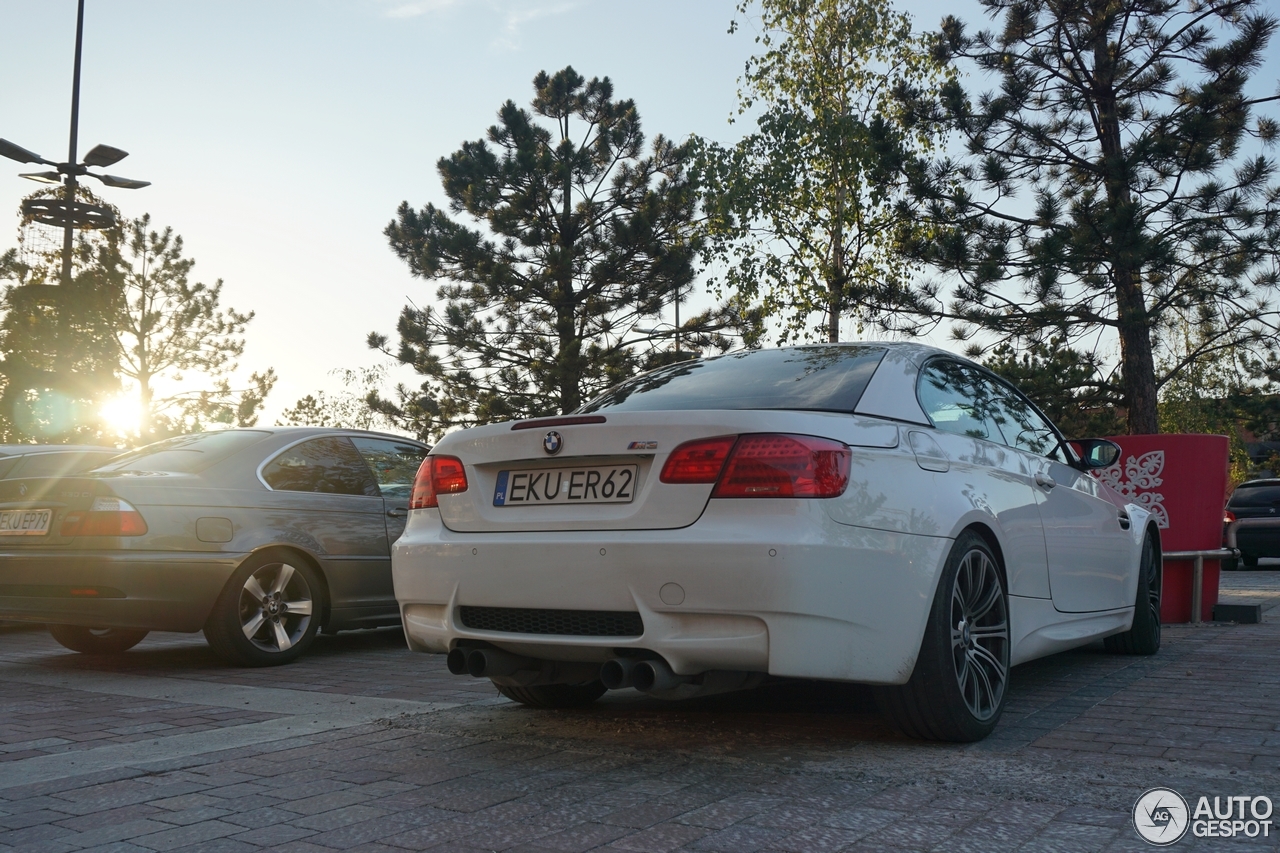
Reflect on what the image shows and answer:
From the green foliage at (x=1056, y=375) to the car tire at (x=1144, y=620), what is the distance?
12195mm

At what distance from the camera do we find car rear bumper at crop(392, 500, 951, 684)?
3453 millimetres

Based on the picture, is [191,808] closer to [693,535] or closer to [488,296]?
[693,535]

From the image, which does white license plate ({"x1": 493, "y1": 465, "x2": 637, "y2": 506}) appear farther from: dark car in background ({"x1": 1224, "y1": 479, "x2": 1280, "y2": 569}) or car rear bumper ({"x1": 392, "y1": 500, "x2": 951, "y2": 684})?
dark car in background ({"x1": 1224, "y1": 479, "x2": 1280, "y2": 569})

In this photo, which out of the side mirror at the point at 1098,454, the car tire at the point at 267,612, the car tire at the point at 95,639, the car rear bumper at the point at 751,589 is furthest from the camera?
the car tire at the point at 95,639

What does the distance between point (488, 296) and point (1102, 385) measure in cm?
1583

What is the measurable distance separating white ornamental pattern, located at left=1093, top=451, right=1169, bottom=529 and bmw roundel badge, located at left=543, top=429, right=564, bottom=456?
5513 millimetres

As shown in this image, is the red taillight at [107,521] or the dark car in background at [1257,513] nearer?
the red taillight at [107,521]

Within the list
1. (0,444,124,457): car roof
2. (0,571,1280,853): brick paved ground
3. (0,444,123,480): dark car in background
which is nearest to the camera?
(0,571,1280,853): brick paved ground

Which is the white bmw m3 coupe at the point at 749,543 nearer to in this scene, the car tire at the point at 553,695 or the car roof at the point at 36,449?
the car tire at the point at 553,695

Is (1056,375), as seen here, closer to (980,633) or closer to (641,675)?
(980,633)

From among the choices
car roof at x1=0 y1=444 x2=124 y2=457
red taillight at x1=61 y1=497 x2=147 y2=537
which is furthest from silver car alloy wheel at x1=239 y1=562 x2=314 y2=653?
car roof at x1=0 y1=444 x2=124 y2=457

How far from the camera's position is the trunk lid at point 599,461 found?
3.65m

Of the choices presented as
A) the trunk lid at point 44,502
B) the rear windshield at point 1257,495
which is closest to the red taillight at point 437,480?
the trunk lid at point 44,502

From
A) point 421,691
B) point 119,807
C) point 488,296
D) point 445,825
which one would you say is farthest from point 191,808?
point 488,296
